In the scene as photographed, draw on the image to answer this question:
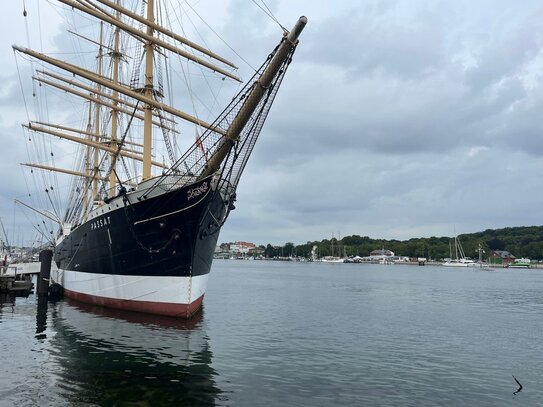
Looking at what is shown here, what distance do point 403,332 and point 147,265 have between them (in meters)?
11.9

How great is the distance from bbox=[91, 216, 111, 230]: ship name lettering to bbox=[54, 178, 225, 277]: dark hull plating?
0.17 feet

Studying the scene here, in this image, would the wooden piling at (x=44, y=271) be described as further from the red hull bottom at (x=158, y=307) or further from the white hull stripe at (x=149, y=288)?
the red hull bottom at (x=158, y=307)

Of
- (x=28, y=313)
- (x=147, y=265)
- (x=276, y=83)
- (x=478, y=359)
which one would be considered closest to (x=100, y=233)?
(x=147, y=265)

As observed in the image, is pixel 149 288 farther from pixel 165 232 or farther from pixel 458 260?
pixel 458 260

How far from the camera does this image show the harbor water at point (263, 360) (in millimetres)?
10711

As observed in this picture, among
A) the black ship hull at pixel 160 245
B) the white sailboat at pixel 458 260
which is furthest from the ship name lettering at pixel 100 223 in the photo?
the white sailboat at pixel 458 260

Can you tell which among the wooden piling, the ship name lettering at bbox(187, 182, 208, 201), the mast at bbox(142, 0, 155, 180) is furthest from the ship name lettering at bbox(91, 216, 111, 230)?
the wooden piling

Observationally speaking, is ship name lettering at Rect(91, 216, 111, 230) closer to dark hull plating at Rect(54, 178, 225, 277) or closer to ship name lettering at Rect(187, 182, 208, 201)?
dark hull plating at Rect(54, 178, 225, 277)

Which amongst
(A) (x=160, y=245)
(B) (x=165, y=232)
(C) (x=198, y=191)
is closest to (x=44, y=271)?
(A) (x=160, y=245)

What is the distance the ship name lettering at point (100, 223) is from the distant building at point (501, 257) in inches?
Result: 6974

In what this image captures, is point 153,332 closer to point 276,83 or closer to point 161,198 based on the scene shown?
point 161,198

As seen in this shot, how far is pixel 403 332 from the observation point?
21.2 metres

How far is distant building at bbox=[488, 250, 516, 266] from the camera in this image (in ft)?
586

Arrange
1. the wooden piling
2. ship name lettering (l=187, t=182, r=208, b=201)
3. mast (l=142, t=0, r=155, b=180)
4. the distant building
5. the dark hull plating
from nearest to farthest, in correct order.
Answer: ship name lettering (l=187, t=182, r=208, b=201)
the dark hull plating
mast (l=142, t=0, r=155, b=180)
the wooden piling
the distant building
